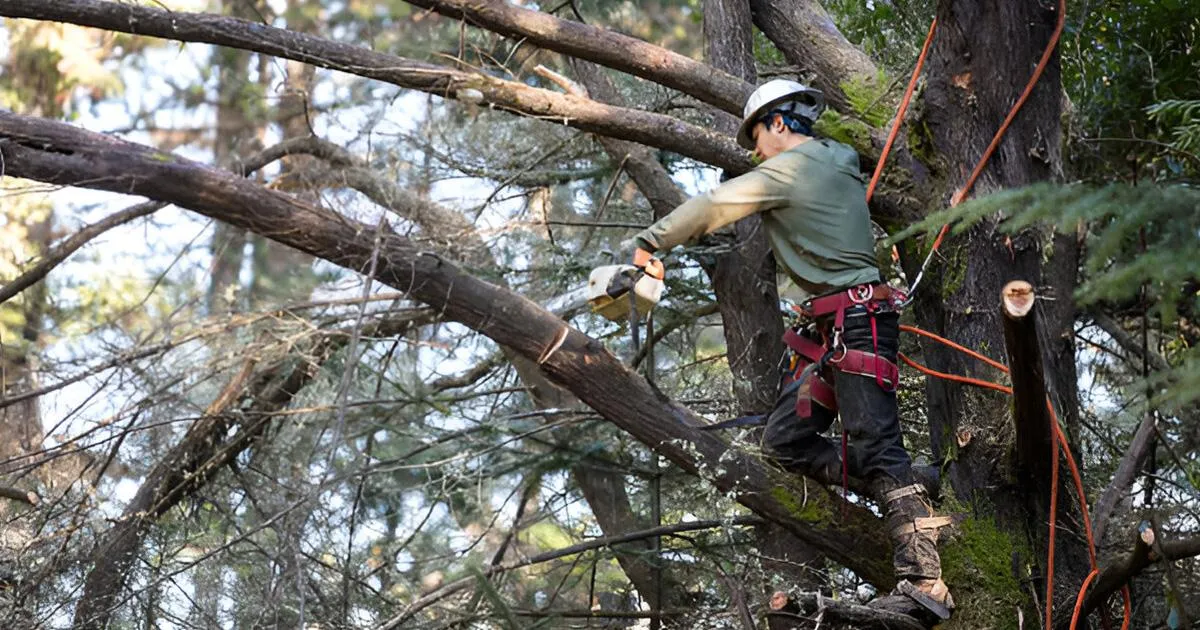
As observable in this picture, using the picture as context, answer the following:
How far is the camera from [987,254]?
4.90m

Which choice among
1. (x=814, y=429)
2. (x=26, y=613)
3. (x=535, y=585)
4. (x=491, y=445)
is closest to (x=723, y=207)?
(x=814, y=429)

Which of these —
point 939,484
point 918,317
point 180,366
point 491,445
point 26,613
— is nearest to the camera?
point 939,484

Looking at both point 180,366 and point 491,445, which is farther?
point 180,366

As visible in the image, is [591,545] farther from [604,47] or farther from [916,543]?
[604,47]

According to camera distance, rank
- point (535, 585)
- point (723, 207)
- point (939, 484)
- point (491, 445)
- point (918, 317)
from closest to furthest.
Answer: point (723, 207) → point (939, 484) → point (918, 317) → point (491, 445) → point (535, 585)

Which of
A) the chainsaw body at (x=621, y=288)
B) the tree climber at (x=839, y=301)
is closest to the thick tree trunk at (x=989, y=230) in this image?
the tree climber at (x=839, y=301)

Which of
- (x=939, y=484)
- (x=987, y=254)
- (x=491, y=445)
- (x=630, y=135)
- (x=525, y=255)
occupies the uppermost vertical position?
(x=525, y=255)

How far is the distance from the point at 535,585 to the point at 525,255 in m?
2.29

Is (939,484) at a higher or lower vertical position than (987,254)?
lower

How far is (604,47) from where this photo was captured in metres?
5.95

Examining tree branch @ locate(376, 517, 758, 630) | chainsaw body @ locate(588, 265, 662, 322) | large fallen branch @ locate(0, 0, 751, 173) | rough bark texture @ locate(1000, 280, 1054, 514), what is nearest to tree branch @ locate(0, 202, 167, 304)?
large fallen branch @ locate(0, 0, 751, 173)

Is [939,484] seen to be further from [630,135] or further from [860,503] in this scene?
[630,135]

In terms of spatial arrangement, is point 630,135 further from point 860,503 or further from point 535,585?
point 535,585

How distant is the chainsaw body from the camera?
4625 millimetres
